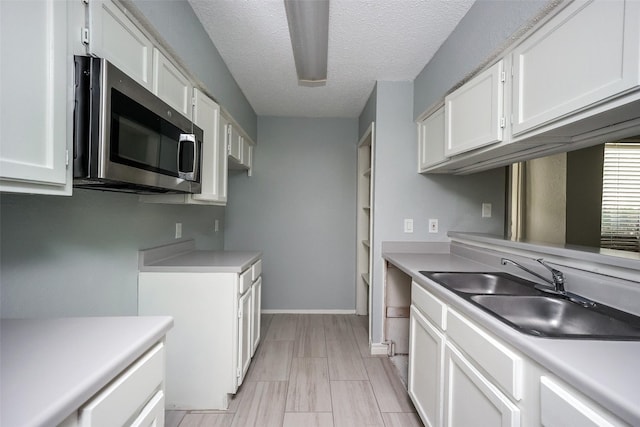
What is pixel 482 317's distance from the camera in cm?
104

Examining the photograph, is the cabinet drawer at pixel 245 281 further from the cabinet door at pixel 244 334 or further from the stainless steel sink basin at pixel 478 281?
the stainless steel sink basin at pixel 478 281

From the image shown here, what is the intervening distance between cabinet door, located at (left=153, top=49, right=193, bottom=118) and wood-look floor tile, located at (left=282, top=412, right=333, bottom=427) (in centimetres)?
189

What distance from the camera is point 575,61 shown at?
3.39ft

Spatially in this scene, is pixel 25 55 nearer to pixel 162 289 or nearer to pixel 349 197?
pixel 162 289

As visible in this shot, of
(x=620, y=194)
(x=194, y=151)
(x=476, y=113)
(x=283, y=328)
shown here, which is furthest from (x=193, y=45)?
(x=620, y=194)

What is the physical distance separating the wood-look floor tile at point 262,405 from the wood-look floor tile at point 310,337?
50 cm

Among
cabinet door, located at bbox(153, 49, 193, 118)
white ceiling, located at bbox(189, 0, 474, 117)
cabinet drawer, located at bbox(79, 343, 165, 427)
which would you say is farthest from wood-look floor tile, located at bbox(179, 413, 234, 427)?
white ceiling, located at bbox(189, 0, 474, 117)

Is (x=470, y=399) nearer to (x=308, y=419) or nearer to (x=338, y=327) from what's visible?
(x=308, y=419)

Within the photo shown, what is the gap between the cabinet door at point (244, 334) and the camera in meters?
1.93

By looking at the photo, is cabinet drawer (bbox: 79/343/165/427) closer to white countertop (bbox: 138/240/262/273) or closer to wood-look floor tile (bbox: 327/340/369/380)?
white countertop (bbox: 138/240/262/273)

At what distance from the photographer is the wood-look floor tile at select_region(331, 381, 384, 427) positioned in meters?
1.77

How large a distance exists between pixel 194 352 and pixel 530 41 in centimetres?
237

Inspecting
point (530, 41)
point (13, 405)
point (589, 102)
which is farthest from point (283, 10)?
point (13, 405)

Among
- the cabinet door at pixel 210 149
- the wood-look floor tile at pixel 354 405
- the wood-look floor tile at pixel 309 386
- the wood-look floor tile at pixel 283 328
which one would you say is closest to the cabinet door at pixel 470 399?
the wood-look floor tile at pixel 354 405
